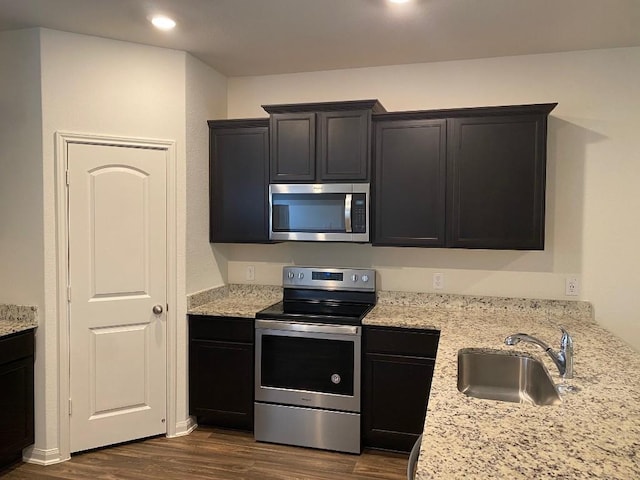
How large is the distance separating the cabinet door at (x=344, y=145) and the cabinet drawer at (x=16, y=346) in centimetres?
206

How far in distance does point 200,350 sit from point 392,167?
182 centimetres

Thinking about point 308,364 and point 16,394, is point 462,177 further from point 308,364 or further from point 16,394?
point 16,394

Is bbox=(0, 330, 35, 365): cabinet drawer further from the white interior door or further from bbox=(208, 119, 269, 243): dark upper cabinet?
bbox=(208, 119, 269, 243): dark upper cabinet


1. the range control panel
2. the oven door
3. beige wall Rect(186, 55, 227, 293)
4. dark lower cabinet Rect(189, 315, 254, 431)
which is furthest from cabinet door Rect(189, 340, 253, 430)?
the range control panel

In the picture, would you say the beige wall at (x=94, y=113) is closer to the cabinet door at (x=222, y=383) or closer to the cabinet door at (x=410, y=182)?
the cabinet door at (x=222, y=383)

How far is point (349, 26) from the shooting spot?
9.55 ft

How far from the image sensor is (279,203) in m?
3.51

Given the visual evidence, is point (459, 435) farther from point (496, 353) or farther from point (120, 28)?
point (120, 28)

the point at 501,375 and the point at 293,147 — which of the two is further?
the point at 293,147

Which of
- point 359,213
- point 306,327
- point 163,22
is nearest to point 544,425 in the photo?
point 306,327

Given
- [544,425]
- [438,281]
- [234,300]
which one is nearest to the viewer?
[544,425]

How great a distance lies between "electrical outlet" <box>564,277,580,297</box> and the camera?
3377 millimetres

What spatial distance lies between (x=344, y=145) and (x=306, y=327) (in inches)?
48.8

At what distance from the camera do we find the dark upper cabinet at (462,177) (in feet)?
10.2
